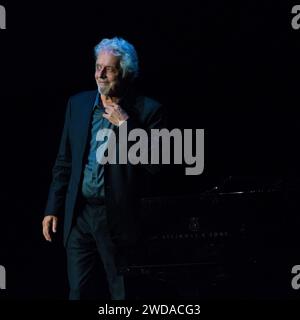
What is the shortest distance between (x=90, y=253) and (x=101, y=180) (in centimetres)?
37

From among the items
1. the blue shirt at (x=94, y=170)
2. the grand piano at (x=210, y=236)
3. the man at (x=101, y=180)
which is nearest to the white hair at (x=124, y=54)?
the man at (x=101, y=180)

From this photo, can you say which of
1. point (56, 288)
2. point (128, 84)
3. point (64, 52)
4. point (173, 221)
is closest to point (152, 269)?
point (173, 221)

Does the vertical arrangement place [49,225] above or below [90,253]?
above

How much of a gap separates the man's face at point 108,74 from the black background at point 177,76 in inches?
32.4

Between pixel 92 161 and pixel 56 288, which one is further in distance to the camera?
pixel 56 288

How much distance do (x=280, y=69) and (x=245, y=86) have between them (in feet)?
0.78

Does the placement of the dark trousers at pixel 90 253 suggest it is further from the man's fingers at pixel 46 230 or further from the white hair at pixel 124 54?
the white hair at pixel 124 54

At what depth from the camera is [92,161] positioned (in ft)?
10.7

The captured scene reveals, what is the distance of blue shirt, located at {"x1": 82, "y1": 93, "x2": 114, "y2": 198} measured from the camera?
10.6ft

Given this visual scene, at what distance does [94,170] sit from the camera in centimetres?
324

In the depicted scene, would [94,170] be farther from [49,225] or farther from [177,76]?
[177,76]

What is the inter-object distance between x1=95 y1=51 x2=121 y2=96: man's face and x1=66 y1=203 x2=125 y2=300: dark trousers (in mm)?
568

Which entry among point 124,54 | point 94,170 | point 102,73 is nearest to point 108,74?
point 102,73
